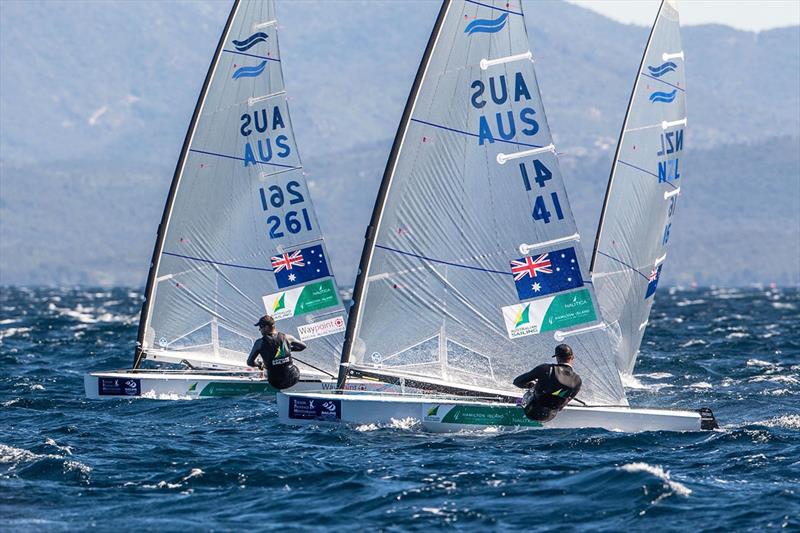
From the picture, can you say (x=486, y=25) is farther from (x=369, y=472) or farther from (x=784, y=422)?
(x=784, y=422)

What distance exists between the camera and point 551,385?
74.3 feet

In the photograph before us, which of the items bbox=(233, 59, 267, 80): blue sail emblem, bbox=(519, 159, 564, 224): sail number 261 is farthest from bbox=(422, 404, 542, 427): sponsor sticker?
bbox=(233, 59, 267, 80): blue sail emblem

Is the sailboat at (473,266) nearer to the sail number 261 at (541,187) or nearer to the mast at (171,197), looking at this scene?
the sail number 261 at (541,187)

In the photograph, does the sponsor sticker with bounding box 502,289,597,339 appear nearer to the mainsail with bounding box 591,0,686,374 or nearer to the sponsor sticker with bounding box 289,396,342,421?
the sponsor sticker with bounding box 289,396,342,421

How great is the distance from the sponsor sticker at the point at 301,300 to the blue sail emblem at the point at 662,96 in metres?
9.43

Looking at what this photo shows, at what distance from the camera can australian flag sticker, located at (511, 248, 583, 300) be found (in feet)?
77.5

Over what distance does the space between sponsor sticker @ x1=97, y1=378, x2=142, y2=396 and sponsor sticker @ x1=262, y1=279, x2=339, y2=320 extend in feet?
10.7

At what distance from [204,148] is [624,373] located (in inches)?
449

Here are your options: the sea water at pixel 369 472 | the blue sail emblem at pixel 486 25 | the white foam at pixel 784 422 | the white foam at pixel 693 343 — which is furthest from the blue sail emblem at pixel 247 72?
the white foam at pixel 693 343

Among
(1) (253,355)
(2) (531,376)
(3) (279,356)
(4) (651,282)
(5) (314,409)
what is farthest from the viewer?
(4) (651,282)

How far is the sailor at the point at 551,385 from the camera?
22469 mm

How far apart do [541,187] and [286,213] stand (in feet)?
27.1

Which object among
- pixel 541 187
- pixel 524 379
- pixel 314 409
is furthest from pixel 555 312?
pixel 314 409

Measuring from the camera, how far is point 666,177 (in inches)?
1363
